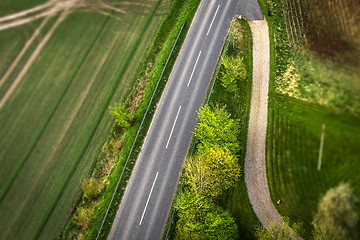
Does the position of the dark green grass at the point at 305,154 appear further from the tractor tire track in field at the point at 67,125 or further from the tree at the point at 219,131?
the tractor tire track in field at the point at 67,125

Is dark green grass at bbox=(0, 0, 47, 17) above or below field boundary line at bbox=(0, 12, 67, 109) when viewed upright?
above

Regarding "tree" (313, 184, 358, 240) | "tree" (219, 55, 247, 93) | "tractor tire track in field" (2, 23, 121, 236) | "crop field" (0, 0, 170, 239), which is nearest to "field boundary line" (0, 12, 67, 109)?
"crop field" (0, 0, 170, 239)

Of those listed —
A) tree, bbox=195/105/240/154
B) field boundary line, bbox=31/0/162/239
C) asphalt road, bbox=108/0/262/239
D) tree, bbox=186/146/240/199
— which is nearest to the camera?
tree, bbox=186/146/240/199

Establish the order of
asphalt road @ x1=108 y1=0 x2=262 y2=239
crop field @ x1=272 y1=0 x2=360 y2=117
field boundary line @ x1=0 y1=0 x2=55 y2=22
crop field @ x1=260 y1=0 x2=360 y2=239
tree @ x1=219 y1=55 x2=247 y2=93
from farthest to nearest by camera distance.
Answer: field boundary line @ x1=0 y1=0 x2=55 y2=22, tree @ x1=219 y1=55 x2=247 y2=93, asphalt road @ x1=108 y1=0 x2=262 y2=239, crop field @ x1=272 y1=0 x2=360 y2=117, crop field @ x1=260 y1=0 x2=360 y2=239

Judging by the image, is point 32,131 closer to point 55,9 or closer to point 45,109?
point 45,109

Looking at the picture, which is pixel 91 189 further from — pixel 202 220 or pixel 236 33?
pixel 236 33

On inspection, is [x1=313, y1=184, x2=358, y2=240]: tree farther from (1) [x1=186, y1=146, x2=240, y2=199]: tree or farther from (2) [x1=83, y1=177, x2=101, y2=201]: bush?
(2) [x1=83, y1=177, x2=101, y2=201]: bush
